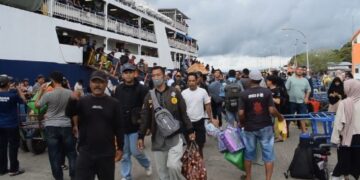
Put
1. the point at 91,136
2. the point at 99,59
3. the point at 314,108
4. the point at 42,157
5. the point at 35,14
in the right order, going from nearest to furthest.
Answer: the point at 91,136
the point at 42,157
the point at 314,108
the point at 35,14
the point at 99,59

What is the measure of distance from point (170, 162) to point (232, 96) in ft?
13.0

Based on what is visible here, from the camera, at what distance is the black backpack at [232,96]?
343 inches

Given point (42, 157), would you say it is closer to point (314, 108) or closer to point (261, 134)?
point (261, 134)

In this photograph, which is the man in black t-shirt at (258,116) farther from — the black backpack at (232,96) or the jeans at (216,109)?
the jeans at (216,109)

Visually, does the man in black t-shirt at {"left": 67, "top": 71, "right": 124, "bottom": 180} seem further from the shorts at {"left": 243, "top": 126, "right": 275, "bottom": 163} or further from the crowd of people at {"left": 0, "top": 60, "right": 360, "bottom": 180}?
the shorts at {"left": 243, "top": 126, "right": 275, "bottom": 163}

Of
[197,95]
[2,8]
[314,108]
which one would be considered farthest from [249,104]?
[2,8]

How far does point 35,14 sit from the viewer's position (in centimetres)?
1495

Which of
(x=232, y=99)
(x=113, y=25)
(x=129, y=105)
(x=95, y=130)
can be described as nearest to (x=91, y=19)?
(x=113, y=25)

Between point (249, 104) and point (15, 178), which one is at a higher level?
point (249, 104)

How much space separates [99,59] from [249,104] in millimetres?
13566

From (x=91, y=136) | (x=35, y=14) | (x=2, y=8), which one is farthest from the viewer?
(x=35, y=14)

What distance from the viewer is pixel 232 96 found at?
8.82 metres

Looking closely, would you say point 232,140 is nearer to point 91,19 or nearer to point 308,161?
point 308,161

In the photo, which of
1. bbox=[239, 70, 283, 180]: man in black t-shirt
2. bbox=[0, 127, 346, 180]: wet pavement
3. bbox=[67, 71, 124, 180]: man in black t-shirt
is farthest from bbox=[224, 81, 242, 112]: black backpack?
bbox=[67, 71, 124, 180]: man in black t-shirt
